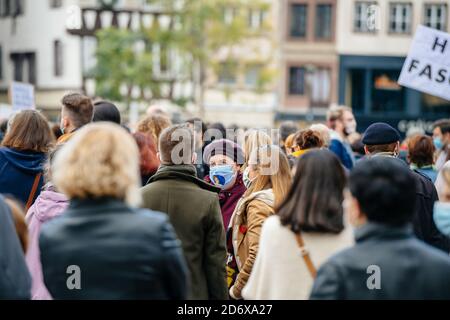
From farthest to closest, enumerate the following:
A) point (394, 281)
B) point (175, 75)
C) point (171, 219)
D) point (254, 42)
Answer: point (254, 42) < point (175, 75) < point (171, 219) < point (394, 281)

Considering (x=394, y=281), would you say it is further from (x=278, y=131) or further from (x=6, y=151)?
(x=278, y=131)

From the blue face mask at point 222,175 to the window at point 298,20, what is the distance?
38.6m

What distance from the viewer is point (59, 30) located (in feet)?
→ 134

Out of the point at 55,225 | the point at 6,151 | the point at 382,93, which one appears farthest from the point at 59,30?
the point at 55,225

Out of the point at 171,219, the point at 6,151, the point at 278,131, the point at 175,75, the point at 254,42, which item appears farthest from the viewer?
the point at 254,42

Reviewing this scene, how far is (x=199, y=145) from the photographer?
10516 millimetres

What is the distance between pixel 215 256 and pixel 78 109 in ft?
7.94

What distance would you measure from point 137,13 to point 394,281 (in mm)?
35962

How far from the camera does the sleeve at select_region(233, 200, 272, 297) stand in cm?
655

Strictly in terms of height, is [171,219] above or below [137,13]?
below

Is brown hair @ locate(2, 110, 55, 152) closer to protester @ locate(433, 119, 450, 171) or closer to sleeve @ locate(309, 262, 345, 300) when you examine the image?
sleeve @ locate(309, 262, 345, 300)

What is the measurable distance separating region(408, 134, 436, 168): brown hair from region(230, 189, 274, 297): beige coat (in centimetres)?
321

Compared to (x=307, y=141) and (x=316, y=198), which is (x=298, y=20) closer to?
(x=307, y=141)

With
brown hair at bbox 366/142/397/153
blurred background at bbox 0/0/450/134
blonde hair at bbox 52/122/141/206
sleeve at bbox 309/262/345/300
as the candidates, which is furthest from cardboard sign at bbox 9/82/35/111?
blurred background at bbox 0/0/450/134
